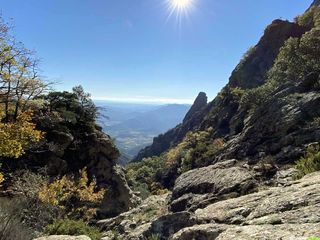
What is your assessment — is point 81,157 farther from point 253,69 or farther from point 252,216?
point 253,69

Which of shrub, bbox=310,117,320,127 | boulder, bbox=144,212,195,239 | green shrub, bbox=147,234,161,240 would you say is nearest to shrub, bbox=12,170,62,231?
boulder, bbox=144,212,195,239

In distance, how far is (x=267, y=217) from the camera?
10078mm

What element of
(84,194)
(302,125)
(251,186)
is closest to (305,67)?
(302,125)

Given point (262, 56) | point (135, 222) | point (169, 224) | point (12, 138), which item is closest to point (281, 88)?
point (135, 222)

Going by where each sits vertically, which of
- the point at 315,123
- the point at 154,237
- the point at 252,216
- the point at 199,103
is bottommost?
the point at 154,237

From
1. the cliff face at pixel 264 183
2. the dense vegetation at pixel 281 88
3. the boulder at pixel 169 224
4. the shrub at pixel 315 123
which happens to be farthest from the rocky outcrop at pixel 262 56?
the boulder at pixel 169 224

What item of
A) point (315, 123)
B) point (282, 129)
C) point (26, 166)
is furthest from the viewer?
point (26, 166)

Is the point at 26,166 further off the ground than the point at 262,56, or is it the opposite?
the point at 262,56

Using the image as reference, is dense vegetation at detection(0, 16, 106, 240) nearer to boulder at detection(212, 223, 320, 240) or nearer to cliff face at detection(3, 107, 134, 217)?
cliff face at detection(3, 107, 134, 217)

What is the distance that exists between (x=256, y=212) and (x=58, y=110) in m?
38.6

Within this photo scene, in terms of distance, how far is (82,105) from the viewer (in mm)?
51344

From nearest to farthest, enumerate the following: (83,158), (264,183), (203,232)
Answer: (203,232) < (264,183) < (83,158)

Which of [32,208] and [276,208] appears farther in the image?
[32,208]

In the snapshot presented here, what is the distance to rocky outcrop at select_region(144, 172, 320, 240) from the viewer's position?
337 inches
